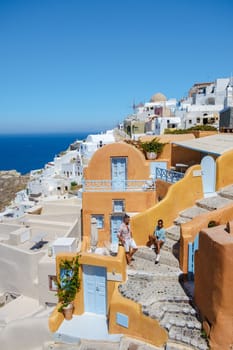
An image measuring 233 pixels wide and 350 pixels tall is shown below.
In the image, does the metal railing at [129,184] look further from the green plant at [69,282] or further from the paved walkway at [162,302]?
the green plant at [69,282]

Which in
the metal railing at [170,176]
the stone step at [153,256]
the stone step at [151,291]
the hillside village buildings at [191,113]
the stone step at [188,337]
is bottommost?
the stone step at [188,337]

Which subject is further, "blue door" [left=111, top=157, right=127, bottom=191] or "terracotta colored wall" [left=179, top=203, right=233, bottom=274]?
"blue door" [left=111, top=157, right=127, bottom=191]

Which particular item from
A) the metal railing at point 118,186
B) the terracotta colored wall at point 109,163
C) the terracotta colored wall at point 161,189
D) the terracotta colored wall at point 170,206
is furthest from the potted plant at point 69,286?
the terracotta colored wall at point 109,163

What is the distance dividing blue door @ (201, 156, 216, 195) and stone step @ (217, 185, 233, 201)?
42cm

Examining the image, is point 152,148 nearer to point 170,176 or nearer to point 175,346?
point 170,176

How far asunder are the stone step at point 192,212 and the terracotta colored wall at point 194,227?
1624mm

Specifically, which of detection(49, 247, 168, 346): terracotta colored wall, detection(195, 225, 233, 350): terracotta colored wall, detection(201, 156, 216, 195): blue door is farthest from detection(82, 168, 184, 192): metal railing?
detection(195, 225, 233, 350): terracotta colored wall

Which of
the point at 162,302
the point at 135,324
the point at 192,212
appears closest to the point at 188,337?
the point at 162,302

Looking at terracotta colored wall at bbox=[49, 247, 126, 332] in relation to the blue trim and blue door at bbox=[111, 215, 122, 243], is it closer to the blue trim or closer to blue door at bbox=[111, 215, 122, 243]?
the blue trim

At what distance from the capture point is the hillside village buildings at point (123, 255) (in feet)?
22.6

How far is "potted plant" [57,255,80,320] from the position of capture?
27.8 ft

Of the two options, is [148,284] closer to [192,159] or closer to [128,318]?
[128,318]

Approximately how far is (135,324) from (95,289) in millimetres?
1789

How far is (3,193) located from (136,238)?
6065 cm
